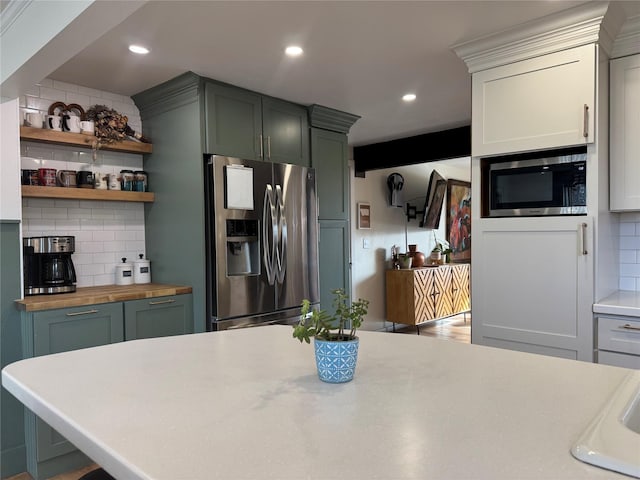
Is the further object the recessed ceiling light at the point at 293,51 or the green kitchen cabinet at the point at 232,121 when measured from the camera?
the green kitchen cabinet at the point at 232,121

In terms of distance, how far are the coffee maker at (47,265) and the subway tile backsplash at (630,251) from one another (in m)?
3.29

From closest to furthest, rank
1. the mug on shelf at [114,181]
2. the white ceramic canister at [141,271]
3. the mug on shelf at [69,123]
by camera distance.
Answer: the mug on shelf at [69,123] → the mug on shelf at [114,181] → the white ceramic canister at [141,271]

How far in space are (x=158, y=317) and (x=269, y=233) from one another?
0.93 metres

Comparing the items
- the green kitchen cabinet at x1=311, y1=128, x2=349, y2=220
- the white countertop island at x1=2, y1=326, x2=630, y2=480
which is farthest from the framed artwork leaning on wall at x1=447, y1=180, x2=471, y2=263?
the white countertop island at x1=2, y1=326, x2=630, y2=480

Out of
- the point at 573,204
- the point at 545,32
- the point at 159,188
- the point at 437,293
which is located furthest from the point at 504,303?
the point at 437,293

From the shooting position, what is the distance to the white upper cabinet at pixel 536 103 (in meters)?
2.17

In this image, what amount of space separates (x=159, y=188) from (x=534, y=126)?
8.06ft

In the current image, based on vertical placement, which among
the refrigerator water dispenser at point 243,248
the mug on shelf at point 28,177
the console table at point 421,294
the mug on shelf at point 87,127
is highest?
the mug on shelf at point 87,127

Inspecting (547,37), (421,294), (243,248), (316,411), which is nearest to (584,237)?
(547,37)

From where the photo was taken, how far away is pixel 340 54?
8.79 ft

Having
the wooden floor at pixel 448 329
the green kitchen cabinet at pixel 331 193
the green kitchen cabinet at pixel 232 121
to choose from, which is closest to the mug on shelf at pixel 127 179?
the green kitchen cabinet at pixel 232 121

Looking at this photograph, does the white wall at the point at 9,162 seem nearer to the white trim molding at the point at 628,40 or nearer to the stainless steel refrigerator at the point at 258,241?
the stainless steel refrigerator at the point at 258,241

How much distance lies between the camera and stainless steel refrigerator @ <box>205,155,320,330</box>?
9.87 ft

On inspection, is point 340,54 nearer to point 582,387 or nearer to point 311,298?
point 311,298
